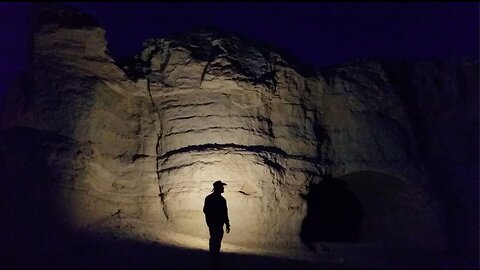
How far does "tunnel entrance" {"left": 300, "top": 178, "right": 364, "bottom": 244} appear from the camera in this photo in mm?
17297

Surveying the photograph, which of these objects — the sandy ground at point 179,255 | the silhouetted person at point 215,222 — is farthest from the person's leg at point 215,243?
the sandy ground at point 179,255

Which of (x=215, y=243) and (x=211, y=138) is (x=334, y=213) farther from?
(x=215, y=243)

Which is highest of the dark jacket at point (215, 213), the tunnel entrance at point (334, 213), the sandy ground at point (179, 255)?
the tunnel entrance at point (334, 213)

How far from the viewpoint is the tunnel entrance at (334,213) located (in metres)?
17.3

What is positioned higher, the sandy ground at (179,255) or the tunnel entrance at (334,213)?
the tunnel entrance at (334,213)

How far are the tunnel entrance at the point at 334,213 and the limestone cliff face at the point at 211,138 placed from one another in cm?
37

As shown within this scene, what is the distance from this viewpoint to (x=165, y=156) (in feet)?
48.8

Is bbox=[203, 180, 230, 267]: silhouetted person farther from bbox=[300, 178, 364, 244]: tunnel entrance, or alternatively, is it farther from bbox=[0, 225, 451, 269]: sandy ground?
bbox=[300, 178, 364, 244]: tunnel entrance

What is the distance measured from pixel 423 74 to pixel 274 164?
6152 millimetres

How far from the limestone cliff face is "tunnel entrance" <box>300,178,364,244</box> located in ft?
1.21

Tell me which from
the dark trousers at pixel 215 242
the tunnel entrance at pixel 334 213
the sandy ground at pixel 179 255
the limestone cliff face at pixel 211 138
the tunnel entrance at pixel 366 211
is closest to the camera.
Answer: the dark trousers at pixel 215 242

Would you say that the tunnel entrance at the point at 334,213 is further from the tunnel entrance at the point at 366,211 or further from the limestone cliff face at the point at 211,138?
the limestone cliff face at the point at 211,138

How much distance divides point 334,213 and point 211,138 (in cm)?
513

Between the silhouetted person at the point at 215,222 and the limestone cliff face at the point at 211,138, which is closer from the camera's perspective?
the silhouetted person at the point at 215,222
